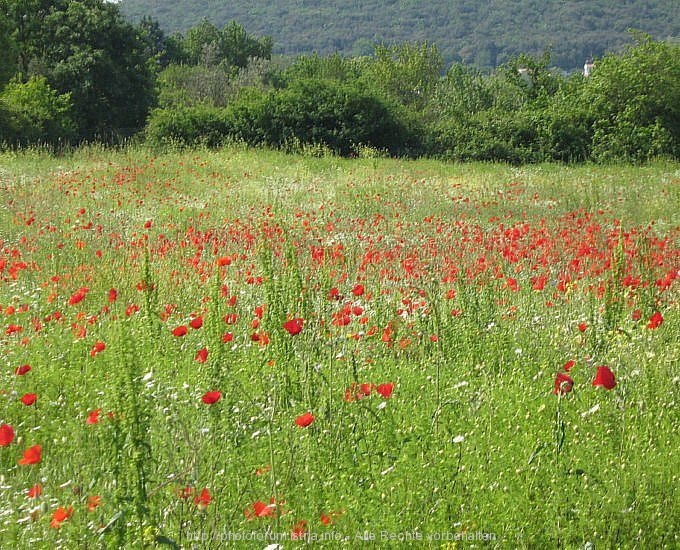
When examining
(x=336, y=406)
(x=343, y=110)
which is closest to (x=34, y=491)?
(x=336, y=406)

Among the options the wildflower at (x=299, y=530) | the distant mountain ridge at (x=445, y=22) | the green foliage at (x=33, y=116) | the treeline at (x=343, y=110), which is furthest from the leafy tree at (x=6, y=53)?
the distant mountain ridge at (x=445, y=22)

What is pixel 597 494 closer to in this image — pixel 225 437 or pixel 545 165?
pixel 225 437

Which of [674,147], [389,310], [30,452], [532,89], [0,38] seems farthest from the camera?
[532,89]

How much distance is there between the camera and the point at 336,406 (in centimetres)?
359

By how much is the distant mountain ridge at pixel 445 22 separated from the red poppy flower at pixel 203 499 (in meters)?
151

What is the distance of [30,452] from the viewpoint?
7.20ft

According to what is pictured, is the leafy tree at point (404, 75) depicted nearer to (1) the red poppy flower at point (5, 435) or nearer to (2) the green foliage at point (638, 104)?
(2) the green foliage at point (638, 104)

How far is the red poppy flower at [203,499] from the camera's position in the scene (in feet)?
7.85

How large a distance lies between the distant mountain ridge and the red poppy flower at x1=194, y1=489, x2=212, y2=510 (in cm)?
15085

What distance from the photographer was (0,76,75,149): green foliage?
20366 millimetres

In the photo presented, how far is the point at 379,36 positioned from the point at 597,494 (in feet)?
588

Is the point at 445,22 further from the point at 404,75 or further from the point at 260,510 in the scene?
the point at 260,510

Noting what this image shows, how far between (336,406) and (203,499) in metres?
1.27

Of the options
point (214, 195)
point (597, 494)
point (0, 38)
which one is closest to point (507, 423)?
point (597, 494)
